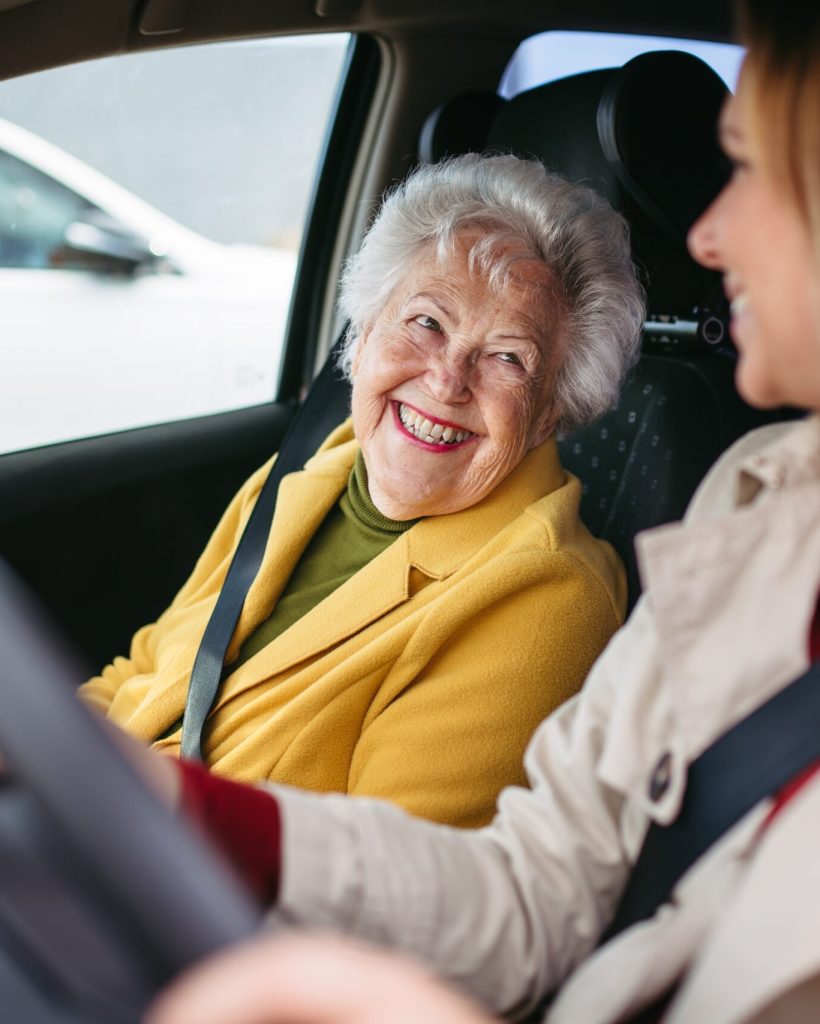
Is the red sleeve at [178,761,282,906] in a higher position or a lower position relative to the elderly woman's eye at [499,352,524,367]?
lower

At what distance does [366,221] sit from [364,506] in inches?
40.8

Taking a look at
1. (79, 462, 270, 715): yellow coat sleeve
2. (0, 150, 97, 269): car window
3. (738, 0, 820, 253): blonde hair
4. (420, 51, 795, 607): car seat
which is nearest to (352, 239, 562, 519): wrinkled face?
(420, 51, 795, 607): car seat

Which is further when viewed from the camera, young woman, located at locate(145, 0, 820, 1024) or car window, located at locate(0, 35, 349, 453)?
car window, located at locate(0, 35, 349, 453)

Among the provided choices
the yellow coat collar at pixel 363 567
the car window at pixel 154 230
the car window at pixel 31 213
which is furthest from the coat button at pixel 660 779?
the car window at pixel 31 213

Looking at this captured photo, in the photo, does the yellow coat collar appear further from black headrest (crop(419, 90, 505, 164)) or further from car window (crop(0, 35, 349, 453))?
black headrest (crop(419, 90, 505, 164))

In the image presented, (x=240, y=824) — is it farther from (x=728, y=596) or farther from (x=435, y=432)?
(x=435, y=432)

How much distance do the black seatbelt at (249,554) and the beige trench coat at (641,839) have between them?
704mm

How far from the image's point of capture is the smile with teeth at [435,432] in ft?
5.98

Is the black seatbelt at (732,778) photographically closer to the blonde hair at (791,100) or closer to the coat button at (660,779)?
the coat button at (660,779)

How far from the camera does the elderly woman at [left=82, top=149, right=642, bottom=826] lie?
5.12 ft

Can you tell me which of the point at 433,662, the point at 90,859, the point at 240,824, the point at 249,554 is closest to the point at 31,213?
the point at 249,554

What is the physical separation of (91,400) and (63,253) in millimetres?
438

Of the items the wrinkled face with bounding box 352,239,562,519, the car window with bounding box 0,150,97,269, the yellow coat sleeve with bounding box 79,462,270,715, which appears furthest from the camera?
the car window with bounding box 0,150,97,269

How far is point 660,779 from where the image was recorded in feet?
3.44
